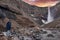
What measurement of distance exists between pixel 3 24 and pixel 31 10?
574 inches

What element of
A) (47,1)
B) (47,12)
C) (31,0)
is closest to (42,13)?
(47,12)

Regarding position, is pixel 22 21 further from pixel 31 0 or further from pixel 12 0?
pixel 12 0

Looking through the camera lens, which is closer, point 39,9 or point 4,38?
point 4,38

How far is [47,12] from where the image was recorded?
102ft

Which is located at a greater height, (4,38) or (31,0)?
(31,0)

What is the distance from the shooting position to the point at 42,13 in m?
30.1

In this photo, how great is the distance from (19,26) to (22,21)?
1.03 m

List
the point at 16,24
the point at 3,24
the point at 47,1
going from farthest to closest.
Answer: the point at 47,1
the point at 16,24
the point at 3,24

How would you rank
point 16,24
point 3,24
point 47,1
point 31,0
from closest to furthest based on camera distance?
point 3,24 < point 16,24 < point 31,0 < point 47,1

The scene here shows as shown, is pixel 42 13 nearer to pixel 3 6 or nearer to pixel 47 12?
pixel 47 12

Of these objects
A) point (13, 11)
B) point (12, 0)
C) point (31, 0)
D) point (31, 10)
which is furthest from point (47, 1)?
point (31, 10)

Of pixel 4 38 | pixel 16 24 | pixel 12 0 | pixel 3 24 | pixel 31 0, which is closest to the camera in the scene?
pixel 4 38

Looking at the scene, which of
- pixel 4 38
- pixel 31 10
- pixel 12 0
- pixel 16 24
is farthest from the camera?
pixel 31 10

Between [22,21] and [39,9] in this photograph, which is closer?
[22,21]
